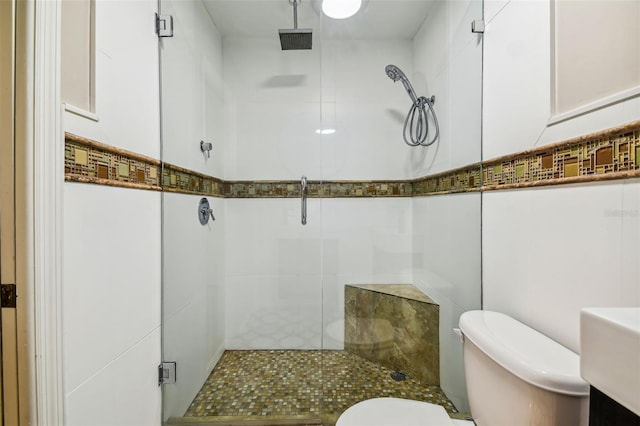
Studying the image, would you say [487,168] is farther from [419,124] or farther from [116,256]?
[116,256]

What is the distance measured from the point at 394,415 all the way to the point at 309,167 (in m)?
1.42

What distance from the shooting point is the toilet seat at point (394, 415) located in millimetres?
1040

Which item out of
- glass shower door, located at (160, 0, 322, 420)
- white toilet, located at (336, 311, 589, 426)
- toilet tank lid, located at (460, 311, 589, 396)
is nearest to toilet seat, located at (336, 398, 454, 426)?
white toilet, located at (336, 311, 589, 426)

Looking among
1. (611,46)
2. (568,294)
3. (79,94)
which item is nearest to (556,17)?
(611,46)

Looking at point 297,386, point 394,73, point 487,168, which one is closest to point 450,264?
point 487,168

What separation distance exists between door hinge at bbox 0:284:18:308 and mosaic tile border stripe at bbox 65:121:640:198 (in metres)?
0.30

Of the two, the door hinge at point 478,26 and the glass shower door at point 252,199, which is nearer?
the door hinge at point 478,26

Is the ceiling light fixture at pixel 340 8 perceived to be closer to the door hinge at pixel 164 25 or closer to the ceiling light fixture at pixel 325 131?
the ceiling light fixture at pixel 325 131

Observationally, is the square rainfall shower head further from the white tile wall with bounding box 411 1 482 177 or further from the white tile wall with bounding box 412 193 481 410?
the white tile wall with bounding box 412 193 481 410

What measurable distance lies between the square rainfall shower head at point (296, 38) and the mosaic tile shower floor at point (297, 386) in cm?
196

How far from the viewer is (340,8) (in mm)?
1828

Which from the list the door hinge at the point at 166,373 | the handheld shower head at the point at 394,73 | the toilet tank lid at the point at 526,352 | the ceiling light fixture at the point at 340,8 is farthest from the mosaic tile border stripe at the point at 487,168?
the ceiling light fixture at the point at 340,8

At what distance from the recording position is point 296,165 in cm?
199

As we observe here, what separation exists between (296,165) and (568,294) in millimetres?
1530
